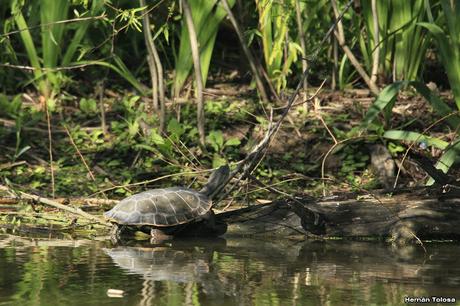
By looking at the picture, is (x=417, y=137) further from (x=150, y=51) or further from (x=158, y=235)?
(x=150, y=51)

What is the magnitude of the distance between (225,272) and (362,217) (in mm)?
1446

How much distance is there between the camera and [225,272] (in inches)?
183

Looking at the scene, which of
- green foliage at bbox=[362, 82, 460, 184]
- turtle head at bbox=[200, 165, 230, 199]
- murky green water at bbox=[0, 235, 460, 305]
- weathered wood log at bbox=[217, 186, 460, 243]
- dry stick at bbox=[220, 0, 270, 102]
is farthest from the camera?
dry stick at bbox=[220, 0, 270, 102]

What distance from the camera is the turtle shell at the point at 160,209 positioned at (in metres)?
5.67

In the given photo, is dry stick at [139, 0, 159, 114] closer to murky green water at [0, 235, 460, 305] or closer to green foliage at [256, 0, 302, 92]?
green foliage at [256, 0, 302, 92]

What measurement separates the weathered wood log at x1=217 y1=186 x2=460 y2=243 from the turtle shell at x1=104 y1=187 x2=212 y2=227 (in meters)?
0.24

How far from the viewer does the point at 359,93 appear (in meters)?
8.43

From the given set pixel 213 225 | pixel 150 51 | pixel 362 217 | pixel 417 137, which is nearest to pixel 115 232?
pixel 213 225

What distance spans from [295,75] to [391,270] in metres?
4.32

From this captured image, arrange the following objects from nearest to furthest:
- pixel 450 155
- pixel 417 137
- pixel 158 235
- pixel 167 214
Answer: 1. pixel 167 214
2. pixel 158 235
3. pixel 450 155
4. pixel 417 137

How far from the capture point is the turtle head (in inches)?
238

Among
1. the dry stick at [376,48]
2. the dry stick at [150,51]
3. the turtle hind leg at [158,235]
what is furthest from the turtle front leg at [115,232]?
the dry stick at [376,48]

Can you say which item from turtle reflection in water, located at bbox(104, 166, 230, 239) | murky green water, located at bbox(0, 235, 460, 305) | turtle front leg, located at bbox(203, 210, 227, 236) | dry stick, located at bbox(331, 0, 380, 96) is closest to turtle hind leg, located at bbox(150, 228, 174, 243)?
turtle reflection in water, located at bbox(104, 166, 230, 239)

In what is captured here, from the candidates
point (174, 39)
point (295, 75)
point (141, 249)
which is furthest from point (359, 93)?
point (141, 249)
